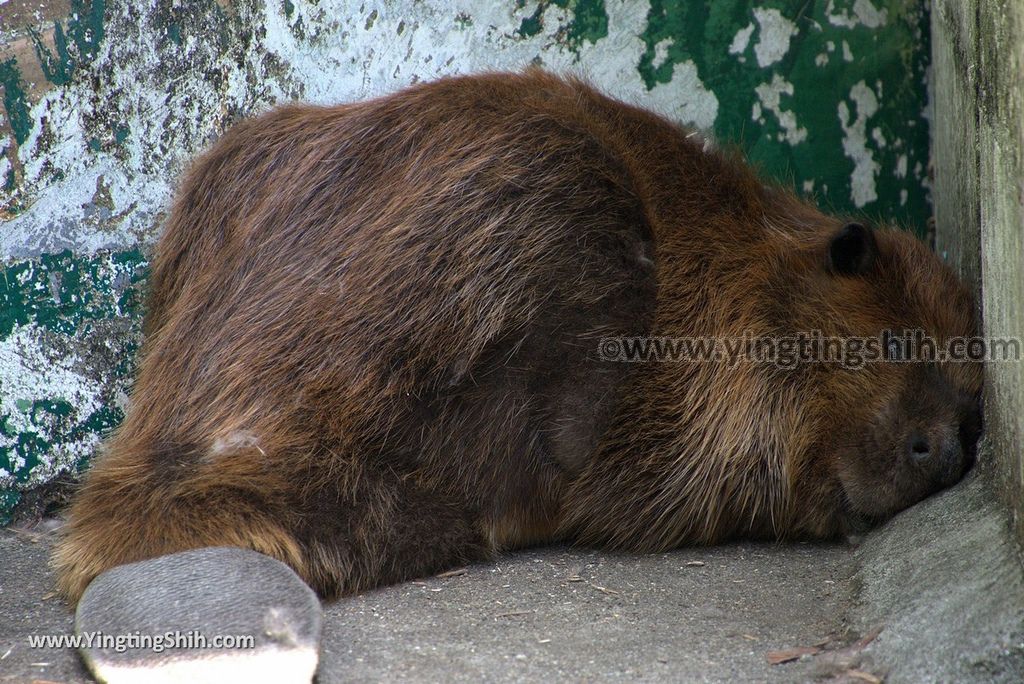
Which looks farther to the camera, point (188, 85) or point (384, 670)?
point (188, 85)

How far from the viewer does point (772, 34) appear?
3777mm

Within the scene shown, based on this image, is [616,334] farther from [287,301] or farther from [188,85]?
[188,85]

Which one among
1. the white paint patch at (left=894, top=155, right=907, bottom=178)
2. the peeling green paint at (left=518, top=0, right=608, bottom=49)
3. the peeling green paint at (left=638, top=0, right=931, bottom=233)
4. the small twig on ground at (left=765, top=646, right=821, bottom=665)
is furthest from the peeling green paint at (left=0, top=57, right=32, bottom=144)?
the white paint patch at (left=894, top=155, right=907, bottom=178)

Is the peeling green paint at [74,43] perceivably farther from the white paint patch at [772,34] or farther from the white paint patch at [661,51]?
the white paint patch at [772,34]

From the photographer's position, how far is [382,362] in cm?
264

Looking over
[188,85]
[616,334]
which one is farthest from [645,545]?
[188,85]

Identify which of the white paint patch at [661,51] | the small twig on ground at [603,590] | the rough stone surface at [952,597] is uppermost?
the white paint patch at [661,51]

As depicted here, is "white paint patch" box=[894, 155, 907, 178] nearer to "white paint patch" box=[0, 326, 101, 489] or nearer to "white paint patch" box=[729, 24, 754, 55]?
"white paint patch" box=[729, 24, 754, 55]

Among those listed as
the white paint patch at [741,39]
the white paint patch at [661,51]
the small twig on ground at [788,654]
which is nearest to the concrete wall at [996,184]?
the small twig on ground at [788,654]

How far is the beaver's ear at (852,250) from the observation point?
9.60ft

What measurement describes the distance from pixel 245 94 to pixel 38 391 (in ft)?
3.94

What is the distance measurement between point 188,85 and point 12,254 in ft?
2.60

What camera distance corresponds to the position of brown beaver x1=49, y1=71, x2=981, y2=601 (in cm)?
260

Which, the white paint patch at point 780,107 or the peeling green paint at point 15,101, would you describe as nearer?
the peeling green paint at point 15,101
